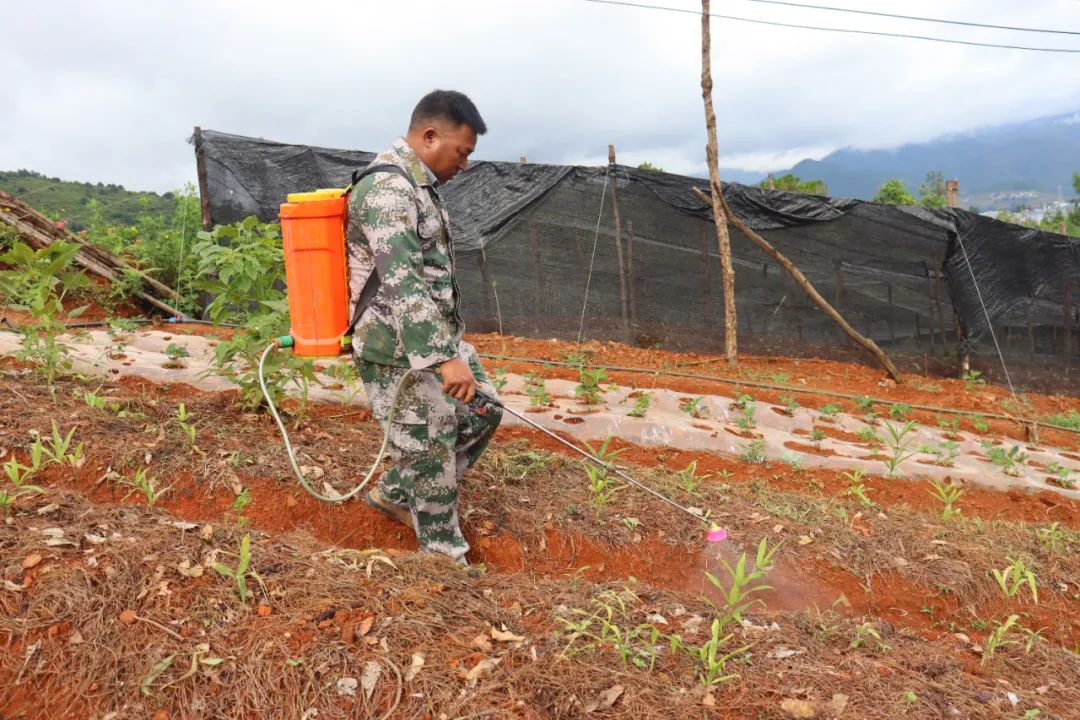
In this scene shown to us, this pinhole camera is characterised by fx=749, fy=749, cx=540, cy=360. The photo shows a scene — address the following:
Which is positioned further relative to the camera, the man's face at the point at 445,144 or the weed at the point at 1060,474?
the weed at the point at 1060,474

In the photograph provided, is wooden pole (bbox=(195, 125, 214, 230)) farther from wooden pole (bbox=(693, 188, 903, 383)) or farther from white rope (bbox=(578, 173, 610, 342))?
wooden pole (bbox=(693, 188, 903, 383))

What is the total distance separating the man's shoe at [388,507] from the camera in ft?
10.4

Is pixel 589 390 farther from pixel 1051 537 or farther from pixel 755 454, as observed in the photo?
pixel 1051 537

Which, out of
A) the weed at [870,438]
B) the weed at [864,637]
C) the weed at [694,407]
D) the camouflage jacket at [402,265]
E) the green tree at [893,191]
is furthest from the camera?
the green tree at [893,191]

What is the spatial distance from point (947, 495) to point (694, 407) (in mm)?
1639

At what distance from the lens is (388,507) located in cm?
319

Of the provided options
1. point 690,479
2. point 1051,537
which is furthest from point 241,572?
point 1051,537

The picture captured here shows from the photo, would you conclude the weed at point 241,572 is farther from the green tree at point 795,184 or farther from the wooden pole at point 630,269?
the green tree at point 795,184

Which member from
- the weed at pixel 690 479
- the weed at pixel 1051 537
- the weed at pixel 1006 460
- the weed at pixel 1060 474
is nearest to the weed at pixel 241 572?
the weed at pixel 690 479

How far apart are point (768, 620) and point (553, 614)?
29.8 inches

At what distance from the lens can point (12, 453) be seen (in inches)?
131

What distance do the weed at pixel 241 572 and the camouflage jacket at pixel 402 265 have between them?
804 millimetres

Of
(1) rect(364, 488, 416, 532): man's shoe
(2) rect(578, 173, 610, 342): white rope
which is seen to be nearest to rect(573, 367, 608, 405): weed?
(1) rect(364, 488, 416, 532): man's shoe

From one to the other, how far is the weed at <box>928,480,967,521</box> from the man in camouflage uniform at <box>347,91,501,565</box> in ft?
8.57
